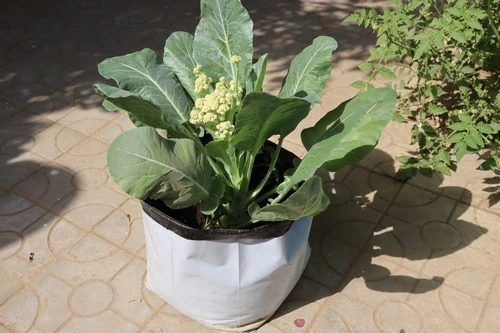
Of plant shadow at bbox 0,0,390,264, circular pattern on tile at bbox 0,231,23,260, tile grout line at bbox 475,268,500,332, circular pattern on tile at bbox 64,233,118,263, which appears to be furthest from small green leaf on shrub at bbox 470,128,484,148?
circular pattern on tile at bbox 0,231,23,260

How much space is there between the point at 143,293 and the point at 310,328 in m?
0.70

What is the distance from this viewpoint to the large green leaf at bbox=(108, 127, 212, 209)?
1482 millimetres

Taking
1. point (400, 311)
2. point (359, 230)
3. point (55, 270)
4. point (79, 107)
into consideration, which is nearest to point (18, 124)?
point (79, 107)

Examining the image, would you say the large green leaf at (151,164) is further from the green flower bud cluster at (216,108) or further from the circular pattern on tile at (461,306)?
the circular pattern on tile at (461,306)

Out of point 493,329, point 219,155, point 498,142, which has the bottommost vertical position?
point 493,329

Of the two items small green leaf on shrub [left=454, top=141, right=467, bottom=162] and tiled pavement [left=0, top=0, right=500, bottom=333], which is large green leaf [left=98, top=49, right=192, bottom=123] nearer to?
tiled pavement [left=0, top=0, right=500, bottom=333]

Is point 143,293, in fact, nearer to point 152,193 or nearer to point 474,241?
point 152,193

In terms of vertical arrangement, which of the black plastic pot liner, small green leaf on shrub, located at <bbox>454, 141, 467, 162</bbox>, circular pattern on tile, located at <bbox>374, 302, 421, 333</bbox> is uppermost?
the black plastic pot liner

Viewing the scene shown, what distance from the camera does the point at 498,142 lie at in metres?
2.44

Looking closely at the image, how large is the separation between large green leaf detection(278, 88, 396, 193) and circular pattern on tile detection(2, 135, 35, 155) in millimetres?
1766

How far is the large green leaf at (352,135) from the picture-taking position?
64.1 inches

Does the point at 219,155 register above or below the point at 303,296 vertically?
above

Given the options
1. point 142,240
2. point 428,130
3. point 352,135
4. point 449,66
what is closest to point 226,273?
point 352,135

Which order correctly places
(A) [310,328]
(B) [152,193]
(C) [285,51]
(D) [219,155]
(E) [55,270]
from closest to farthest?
(B) [152,193], (D) [219,155], (A) [310,328], (E) [55,270], (C) [285,51]
